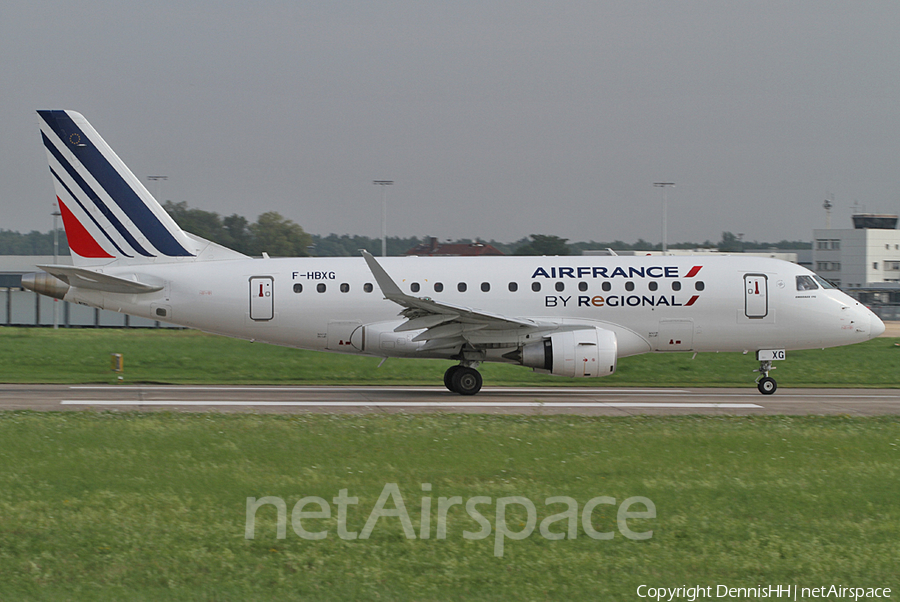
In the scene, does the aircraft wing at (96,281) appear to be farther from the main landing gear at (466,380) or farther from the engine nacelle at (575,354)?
the engine nacelle at (575,354)

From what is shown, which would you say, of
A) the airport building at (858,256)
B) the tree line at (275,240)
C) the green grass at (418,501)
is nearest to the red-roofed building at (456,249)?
the tree line at (275,240)

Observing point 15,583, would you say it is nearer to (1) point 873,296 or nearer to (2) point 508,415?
(2) point 508,415

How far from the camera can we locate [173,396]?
23250 millimetres

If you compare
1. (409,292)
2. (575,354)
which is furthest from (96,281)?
(575,354)

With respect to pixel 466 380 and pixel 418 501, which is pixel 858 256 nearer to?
pixel 466 380

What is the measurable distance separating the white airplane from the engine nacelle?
66cm

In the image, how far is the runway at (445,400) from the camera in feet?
67.6

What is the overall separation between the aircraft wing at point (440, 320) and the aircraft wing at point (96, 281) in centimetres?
649

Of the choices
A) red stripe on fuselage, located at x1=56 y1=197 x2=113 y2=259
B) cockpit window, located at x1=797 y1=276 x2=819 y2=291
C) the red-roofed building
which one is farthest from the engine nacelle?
the red-roofed building

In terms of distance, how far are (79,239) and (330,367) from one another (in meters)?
10.1

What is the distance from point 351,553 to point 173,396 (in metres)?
15.6

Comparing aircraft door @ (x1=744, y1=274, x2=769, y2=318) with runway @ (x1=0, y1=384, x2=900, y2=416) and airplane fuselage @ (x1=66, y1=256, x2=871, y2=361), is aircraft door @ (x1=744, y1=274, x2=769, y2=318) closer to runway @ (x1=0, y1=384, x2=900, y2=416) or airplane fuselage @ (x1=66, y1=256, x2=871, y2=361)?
airplane fuselage @ (x1=66, y1=256, x2=871, y2=361)

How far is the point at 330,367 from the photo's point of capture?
106ft

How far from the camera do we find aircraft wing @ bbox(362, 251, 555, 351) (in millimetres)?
22653
